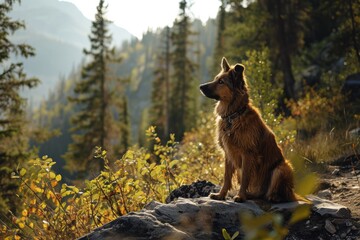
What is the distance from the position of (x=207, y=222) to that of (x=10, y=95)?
14.5m

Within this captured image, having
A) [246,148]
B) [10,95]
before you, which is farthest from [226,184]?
[10,95]

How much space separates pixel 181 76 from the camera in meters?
47.9

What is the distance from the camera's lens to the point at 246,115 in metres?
5.27

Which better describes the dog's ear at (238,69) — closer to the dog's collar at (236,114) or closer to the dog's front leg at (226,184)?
the dog's collar at (236,114)

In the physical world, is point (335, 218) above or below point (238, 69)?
below

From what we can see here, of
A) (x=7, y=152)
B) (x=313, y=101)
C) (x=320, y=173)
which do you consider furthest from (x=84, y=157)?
(x=320, y=173)

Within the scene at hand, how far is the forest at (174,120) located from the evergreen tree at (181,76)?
0.13m

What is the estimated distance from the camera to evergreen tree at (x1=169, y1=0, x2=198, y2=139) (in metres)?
47.1

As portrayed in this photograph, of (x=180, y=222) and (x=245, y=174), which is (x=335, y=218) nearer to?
(x=245, y=174)

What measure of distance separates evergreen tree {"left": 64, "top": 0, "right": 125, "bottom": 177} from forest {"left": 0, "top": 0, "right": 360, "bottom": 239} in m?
0.09

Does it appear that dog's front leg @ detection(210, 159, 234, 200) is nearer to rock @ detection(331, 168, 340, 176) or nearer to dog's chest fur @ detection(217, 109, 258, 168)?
dog's chest fur @ detection(217, 109, 258, 168)

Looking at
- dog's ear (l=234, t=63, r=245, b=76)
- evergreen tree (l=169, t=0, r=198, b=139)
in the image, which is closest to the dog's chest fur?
dog's ear (l=234, t=63, r=245, b=76)

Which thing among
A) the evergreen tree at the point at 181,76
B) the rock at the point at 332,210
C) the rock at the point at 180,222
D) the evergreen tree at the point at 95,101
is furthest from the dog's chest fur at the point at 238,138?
the evergreen tree at the point at 181,76

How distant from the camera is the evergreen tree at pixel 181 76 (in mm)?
47125
